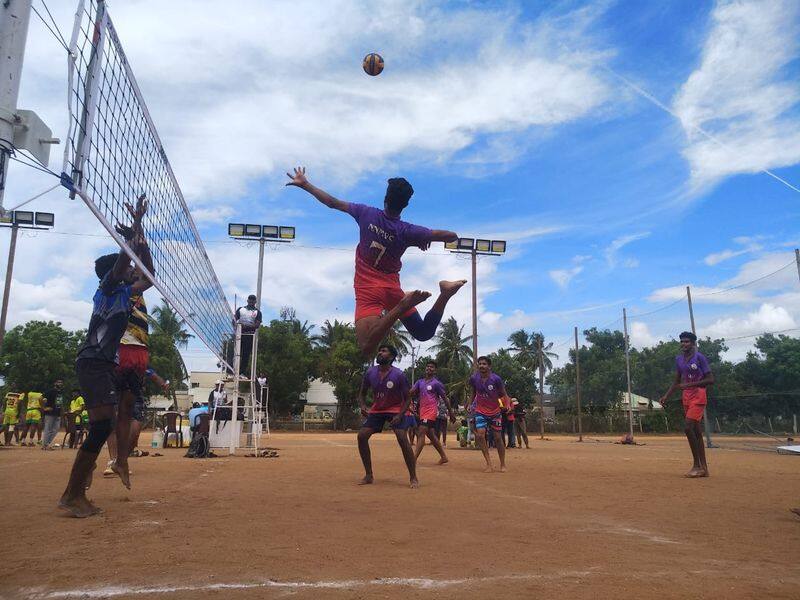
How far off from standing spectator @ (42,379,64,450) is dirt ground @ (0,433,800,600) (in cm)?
915

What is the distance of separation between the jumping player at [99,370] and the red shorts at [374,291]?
1.93 meters

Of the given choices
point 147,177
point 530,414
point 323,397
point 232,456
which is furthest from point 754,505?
point 323,397

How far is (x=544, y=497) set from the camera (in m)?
6.00

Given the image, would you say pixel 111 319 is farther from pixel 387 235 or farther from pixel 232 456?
pixel 232 456

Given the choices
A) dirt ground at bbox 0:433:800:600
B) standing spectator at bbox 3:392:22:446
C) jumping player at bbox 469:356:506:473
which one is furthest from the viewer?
standing spectator at bbox 3:392:22:446

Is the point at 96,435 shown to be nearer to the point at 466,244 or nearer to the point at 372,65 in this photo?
the point at 372,65

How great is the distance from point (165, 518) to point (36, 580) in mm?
1641

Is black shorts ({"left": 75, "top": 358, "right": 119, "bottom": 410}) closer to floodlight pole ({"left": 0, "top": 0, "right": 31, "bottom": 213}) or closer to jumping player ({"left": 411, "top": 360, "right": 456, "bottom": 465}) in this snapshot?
floodlight pole ({"left": 0, "top": 0, "right": 31, "bottom": 213})

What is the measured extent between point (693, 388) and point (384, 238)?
6.35m

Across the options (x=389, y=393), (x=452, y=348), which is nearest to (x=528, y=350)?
(x=452, y=348)

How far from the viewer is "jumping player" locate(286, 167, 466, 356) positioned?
489 centimetres

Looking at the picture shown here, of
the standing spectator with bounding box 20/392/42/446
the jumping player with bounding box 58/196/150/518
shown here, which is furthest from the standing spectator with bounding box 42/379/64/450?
the jumping player with bounding box 58/196/150/518

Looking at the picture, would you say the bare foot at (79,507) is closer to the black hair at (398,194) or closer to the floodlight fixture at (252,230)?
the black hair at (398,194)

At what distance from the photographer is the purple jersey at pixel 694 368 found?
8.89m
